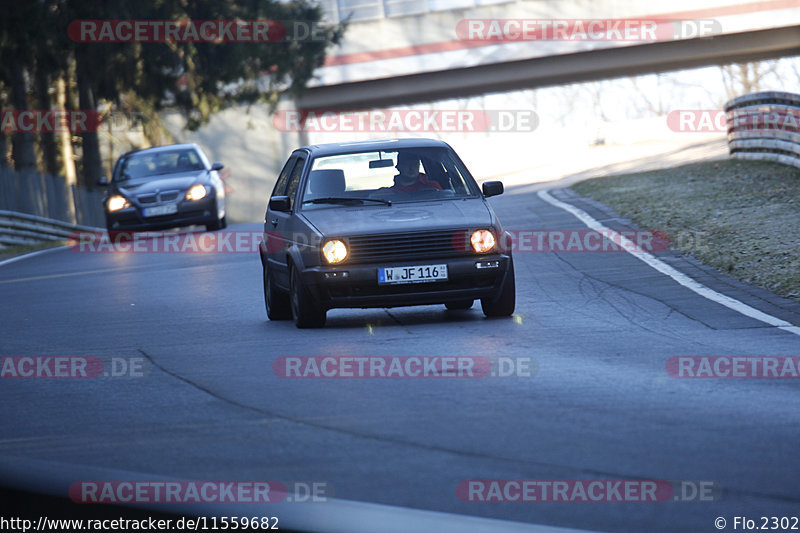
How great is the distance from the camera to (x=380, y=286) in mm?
10773

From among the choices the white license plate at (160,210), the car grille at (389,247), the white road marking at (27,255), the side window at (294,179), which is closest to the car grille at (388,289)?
the car grille at (389,247)

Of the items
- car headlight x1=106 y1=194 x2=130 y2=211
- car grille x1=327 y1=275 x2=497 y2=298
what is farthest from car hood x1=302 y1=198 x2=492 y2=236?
car headlight x1=106 y1=194 x2=130 y2=211

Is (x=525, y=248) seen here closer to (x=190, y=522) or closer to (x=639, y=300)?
(x=639, y=300)

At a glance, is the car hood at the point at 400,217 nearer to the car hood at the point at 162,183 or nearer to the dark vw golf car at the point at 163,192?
the dark vw golf car at the point at 163,192

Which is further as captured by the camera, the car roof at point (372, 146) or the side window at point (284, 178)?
the side window at point (284, 178)

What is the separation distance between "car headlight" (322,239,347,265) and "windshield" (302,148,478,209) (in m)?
0.95

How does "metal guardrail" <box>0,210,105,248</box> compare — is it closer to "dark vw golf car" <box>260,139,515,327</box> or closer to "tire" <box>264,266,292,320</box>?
"tire" <box>264,266,292,320</box>

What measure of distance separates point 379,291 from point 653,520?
20.1 ft

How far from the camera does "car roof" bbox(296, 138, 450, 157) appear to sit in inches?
A: 479

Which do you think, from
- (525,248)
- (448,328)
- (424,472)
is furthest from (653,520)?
(525,248)

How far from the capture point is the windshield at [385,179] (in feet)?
38.6

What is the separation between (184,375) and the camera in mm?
8727

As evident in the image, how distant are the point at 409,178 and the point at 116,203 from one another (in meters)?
15.0

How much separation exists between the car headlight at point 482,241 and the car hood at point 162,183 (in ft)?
51.1
